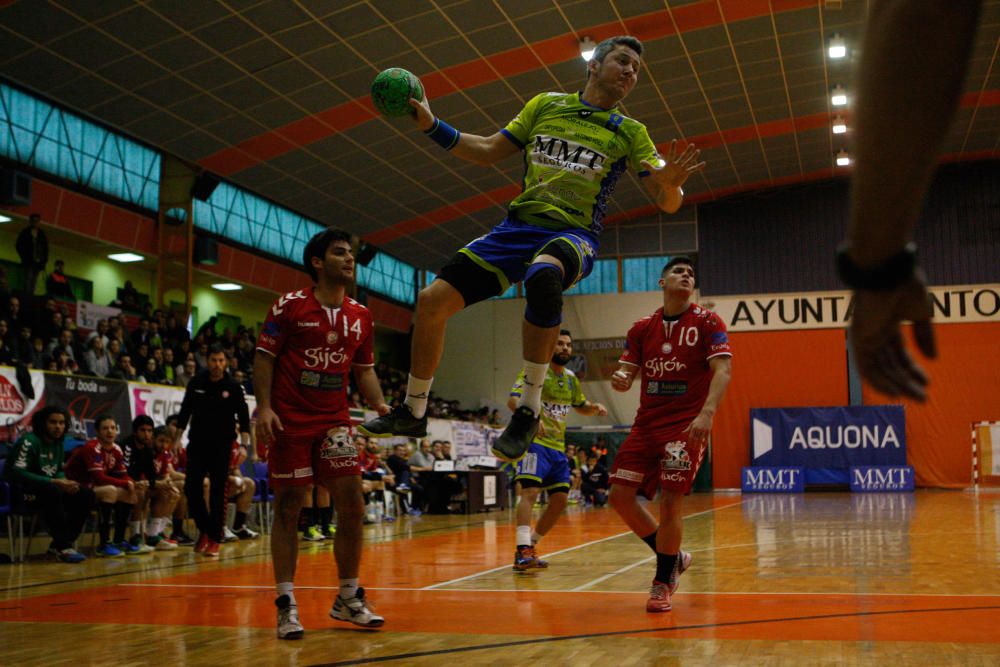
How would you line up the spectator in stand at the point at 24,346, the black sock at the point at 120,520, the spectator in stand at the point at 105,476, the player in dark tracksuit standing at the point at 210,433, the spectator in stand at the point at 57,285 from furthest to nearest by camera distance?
the spectator in stand at the point at 57,285 → the spectator in stand at the point at 24,346 → the black sock at the point at 120,520 → the spectator in stand at the point at 105,476 → the player in dark tracksuit standing at the point at 210,433

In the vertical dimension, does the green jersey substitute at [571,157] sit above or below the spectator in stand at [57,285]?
below

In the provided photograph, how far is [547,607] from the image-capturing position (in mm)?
5578

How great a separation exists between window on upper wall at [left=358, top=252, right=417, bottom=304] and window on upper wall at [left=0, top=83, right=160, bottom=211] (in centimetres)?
855

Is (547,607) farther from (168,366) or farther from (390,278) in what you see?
(390,278)

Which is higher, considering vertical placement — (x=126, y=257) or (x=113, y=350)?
(x=126, y=257)

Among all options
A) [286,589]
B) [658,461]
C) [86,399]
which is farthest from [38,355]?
[658,461]

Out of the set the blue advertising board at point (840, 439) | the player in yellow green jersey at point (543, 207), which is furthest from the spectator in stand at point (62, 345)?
the blue advertising board at point (840, 439)

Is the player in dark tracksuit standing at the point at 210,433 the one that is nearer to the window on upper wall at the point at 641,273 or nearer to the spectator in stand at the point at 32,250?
the spectator in stand at the point at 32,250

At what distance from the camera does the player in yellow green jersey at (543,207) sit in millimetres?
3959

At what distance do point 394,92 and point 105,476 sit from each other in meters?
7.12

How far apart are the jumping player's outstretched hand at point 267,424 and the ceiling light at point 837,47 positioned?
1855cm

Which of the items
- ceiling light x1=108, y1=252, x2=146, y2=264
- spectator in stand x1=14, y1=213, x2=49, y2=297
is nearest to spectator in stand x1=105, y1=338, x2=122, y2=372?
spectator in stand x1=14, y1=213, x2=49, y2=297

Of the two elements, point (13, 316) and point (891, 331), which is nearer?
point (891, 331)

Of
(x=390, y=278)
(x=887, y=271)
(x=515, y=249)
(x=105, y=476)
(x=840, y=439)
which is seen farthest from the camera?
(x=390, y=278)
